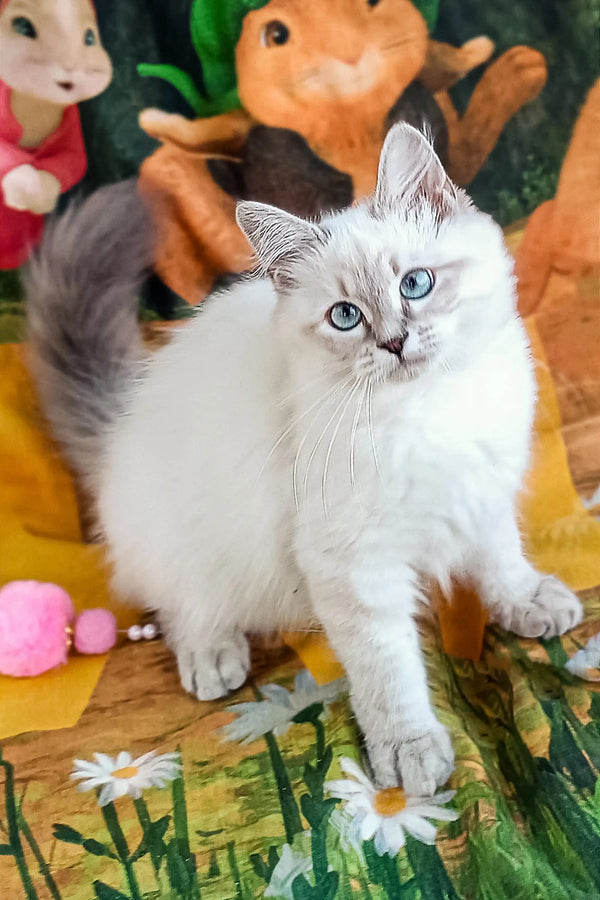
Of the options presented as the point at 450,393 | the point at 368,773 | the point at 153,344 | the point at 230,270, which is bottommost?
the point at 368,773

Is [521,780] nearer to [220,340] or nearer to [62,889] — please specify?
[62,889]

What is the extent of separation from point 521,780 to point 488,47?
1.20m

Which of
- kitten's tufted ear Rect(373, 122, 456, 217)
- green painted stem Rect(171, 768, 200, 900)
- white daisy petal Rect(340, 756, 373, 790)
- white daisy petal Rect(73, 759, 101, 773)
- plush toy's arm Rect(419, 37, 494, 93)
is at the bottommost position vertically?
white daisy petal Rect(73, 759, 101, 773)

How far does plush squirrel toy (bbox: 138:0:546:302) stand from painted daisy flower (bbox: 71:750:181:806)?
0.81 metres

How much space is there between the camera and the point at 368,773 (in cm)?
90

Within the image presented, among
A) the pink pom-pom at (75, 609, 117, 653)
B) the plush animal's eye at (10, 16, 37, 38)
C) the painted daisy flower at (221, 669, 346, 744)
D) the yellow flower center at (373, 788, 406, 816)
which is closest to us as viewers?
the yellow flower center at (373, 788, 406, 816)

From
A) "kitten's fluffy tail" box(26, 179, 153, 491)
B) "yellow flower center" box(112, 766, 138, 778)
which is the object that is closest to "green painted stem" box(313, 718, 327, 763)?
"yellow flower center" box(112, 766, 138, 778)

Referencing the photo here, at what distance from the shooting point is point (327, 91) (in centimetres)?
134

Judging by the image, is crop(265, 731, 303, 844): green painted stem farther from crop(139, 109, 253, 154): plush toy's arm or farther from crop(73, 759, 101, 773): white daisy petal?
crop(139, 109, 253, 154): plush toy's arm

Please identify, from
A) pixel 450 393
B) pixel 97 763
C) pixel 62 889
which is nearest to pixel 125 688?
pixel 97 763

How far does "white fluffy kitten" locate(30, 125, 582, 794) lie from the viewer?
2.58ft

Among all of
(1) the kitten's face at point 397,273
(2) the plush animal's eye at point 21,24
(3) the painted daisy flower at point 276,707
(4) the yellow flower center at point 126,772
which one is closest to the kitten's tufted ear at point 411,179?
(1) the kitten's face at point 397,273

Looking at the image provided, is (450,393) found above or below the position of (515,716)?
above

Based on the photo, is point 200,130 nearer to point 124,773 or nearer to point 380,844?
point 124,773
